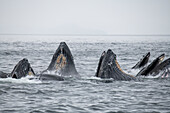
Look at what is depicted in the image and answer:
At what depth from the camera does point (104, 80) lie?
14.6m

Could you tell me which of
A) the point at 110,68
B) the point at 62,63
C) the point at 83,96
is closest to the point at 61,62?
the point at 62,63

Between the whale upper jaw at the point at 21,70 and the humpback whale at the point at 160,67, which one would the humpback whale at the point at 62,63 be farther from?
the humpback whale at the point at 160,67

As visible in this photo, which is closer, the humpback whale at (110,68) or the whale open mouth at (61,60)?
the humpback whale at (110,68)

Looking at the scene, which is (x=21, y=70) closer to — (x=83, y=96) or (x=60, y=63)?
(x=60, y=63)

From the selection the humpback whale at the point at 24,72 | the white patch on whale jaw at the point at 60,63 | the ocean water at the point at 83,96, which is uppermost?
the white patch on whale jaw at the point at 60,63

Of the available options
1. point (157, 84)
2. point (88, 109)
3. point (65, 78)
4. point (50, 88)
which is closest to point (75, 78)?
point (65, 78)

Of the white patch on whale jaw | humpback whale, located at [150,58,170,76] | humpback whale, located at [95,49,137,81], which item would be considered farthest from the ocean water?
the white patch on whale jaw

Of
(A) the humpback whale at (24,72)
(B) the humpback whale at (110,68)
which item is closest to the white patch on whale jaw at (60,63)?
(A) the humpback whale at (24,72)

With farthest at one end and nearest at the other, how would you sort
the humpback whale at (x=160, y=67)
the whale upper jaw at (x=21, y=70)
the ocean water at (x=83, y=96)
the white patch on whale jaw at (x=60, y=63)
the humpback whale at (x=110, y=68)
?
1. the white patch on whale jaw at (x=60, y=63)
2. the humpback whale at (x=160, y=67)
3. the humpback whale at (x=110, y=68)
4. the whale upper jaw at (x=21, y=70)
5. the ocean water at (x=83, y=96)

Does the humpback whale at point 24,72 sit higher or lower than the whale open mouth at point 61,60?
lower

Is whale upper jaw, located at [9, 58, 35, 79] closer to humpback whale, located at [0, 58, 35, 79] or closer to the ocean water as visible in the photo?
humpback whale, located at [0, 58, 35, 79]

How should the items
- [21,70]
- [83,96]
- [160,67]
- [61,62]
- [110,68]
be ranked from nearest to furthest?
[83,96] → [21,70] → [110,68] → [160,67] → [61,62]

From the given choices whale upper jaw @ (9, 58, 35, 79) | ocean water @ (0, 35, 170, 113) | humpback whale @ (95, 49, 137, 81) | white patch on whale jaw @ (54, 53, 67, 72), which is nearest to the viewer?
ocean water @ (0, 35, 170, 113)

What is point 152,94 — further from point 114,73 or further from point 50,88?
point 50,88
